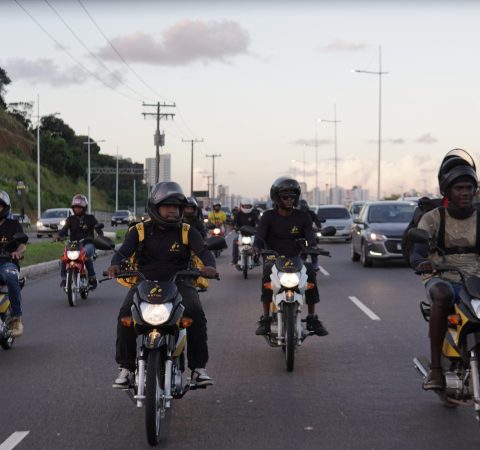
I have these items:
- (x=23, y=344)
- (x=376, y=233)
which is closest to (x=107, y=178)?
(x=376, y=233)

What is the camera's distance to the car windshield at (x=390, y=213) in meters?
22.2

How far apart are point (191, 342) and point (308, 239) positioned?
300cm

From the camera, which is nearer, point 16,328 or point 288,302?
point 288,302

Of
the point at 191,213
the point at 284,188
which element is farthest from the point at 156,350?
the point at 191,213

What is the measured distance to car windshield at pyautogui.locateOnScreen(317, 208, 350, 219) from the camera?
36.5 m

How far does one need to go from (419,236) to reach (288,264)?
2632 millimetres

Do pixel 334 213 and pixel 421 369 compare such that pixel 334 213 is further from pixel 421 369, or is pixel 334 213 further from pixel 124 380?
pixel 124 380

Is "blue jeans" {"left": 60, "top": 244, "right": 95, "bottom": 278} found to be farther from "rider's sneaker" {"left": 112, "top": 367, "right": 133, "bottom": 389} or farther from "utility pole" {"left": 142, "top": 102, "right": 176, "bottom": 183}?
"utility pole" {"left": 142, "top": 102, "right": 176, "bottom": 183}

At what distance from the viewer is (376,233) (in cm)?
2106

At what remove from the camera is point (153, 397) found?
17.4 ft

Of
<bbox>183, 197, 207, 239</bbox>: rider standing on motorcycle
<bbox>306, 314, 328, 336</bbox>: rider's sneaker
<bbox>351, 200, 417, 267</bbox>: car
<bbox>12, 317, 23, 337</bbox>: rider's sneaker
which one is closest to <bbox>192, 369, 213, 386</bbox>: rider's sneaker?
<bbox>306, 314, 328, 336</bbox>: rider's sneaker

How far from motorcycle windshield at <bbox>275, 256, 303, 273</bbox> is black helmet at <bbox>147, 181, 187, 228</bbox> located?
80.1 inches

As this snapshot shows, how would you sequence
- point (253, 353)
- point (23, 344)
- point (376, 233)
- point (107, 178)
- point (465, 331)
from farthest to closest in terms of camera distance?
point (107, 178), point (376, 233), point (23, 344), point (253, 353), point (465, 331)

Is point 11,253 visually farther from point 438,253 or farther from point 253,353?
point 438,253
